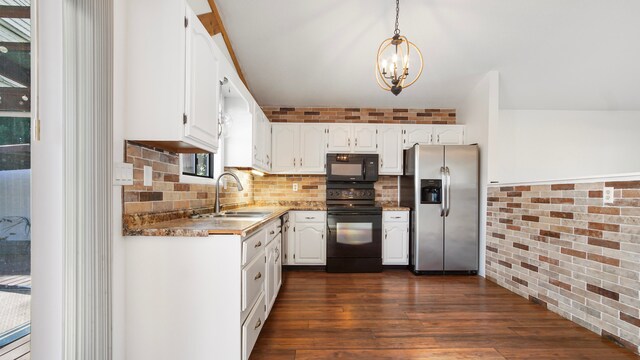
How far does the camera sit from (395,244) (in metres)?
3.85

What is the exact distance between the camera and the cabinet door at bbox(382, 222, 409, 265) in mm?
3848

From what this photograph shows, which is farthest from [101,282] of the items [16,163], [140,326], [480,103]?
[480,103]

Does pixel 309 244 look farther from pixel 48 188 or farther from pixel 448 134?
pixel 48 188

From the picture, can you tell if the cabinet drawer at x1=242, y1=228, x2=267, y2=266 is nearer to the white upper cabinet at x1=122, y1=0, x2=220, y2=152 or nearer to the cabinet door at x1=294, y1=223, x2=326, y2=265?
the white upper cabinet at x1=122, y1=0, x2=220, y2=152

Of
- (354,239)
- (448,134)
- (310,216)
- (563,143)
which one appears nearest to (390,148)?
(448,134)

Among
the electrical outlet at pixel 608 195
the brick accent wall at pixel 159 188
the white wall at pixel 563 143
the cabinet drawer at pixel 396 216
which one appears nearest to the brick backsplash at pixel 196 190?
the brick accent wall at pixel 159 188

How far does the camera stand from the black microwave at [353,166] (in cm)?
405

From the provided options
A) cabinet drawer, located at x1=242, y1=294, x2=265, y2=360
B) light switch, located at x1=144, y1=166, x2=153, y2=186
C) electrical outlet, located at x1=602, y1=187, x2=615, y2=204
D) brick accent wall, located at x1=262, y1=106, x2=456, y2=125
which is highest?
brick accent wall, located at x1=262, y1=106, x2=456, y2=125

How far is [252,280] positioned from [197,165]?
1.28 m

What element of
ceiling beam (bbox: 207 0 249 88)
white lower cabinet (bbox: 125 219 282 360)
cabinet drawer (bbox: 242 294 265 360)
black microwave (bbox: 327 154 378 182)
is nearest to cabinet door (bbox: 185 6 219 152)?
white lower cabinet (bbox: 125 219 282 360)

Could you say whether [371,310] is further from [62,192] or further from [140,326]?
[62,192]

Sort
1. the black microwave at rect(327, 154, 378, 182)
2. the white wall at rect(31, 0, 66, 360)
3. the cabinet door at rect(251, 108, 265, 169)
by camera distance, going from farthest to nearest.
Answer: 1. the black microwave at rect(327, 154, 378, 182)
2. the cabinet door at rect(251, 108, 265, 169)
3. the white wall at rect(31, 0, 66, 360)

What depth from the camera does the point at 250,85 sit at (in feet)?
12.6

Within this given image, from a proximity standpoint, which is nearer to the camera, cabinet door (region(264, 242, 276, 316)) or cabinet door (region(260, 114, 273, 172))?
cabinet door (region(264, 242, 276, 316))
